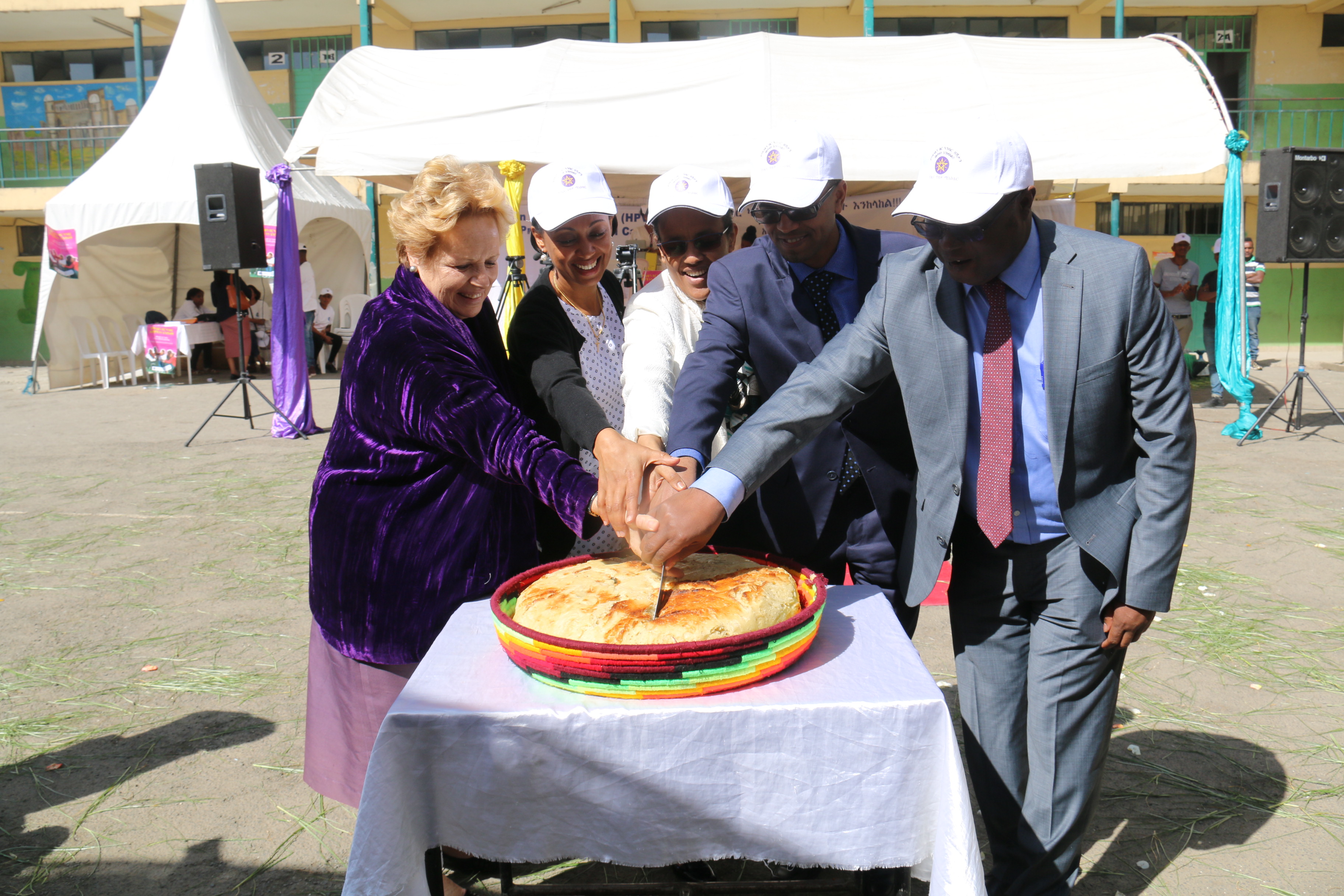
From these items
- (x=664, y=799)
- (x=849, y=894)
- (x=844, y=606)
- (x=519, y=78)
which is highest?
(x=519, y=78)

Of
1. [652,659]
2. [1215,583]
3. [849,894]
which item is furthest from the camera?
[1215,583]

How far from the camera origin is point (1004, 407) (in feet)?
6.73

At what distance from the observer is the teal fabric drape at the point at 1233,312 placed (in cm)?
931

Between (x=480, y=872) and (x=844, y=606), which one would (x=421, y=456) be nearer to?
(x=844, y=606)

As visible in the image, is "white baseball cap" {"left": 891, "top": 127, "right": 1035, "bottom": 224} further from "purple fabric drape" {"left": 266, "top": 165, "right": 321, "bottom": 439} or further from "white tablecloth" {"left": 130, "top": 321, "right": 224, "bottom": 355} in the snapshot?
"white tablecloth" {"left": 130, "top": 321, "right": 224, "bottom": 355}

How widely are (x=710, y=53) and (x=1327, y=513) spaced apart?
7312 millimetres

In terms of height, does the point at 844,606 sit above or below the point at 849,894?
above

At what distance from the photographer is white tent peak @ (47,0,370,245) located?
46.2ft

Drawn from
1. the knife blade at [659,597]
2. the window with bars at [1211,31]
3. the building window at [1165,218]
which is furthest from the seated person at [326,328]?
the knife blade at [659,597]

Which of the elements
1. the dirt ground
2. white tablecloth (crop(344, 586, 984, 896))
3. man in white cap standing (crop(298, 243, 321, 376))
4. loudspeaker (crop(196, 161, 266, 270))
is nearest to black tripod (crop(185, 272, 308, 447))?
loudspeaker (crop(196, 161, 266, 270))

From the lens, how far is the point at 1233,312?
9.53 metres

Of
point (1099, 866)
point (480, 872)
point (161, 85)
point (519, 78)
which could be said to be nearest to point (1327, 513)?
point (1099, 866)

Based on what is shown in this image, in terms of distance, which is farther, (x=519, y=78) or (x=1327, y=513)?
(x=519, y=78)

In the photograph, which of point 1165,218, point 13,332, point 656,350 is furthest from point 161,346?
point 1165,218
